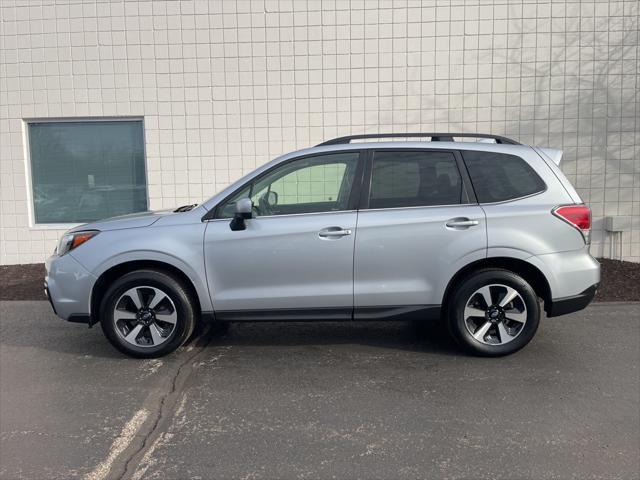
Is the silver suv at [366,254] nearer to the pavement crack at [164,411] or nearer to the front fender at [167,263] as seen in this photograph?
the front fender at [167,263]

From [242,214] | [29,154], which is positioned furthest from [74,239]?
[29,154]

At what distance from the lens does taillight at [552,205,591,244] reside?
4.69m

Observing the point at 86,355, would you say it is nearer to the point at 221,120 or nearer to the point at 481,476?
the point at 481,476

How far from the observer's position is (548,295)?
4.80 m

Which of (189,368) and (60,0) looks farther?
(60,0)

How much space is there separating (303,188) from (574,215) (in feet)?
7.59

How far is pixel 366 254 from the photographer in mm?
4707

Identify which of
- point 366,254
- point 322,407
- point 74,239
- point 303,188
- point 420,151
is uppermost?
point 420,151

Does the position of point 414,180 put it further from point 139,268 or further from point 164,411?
point 164,411

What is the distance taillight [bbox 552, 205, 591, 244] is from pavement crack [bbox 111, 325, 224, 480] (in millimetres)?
3345

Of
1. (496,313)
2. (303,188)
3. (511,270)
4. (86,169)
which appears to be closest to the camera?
(496,313)

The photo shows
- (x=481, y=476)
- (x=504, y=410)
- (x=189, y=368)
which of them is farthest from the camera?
(x=189, y=368)

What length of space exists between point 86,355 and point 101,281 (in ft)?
2.63

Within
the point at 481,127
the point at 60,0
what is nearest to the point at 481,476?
the point at 481,127
